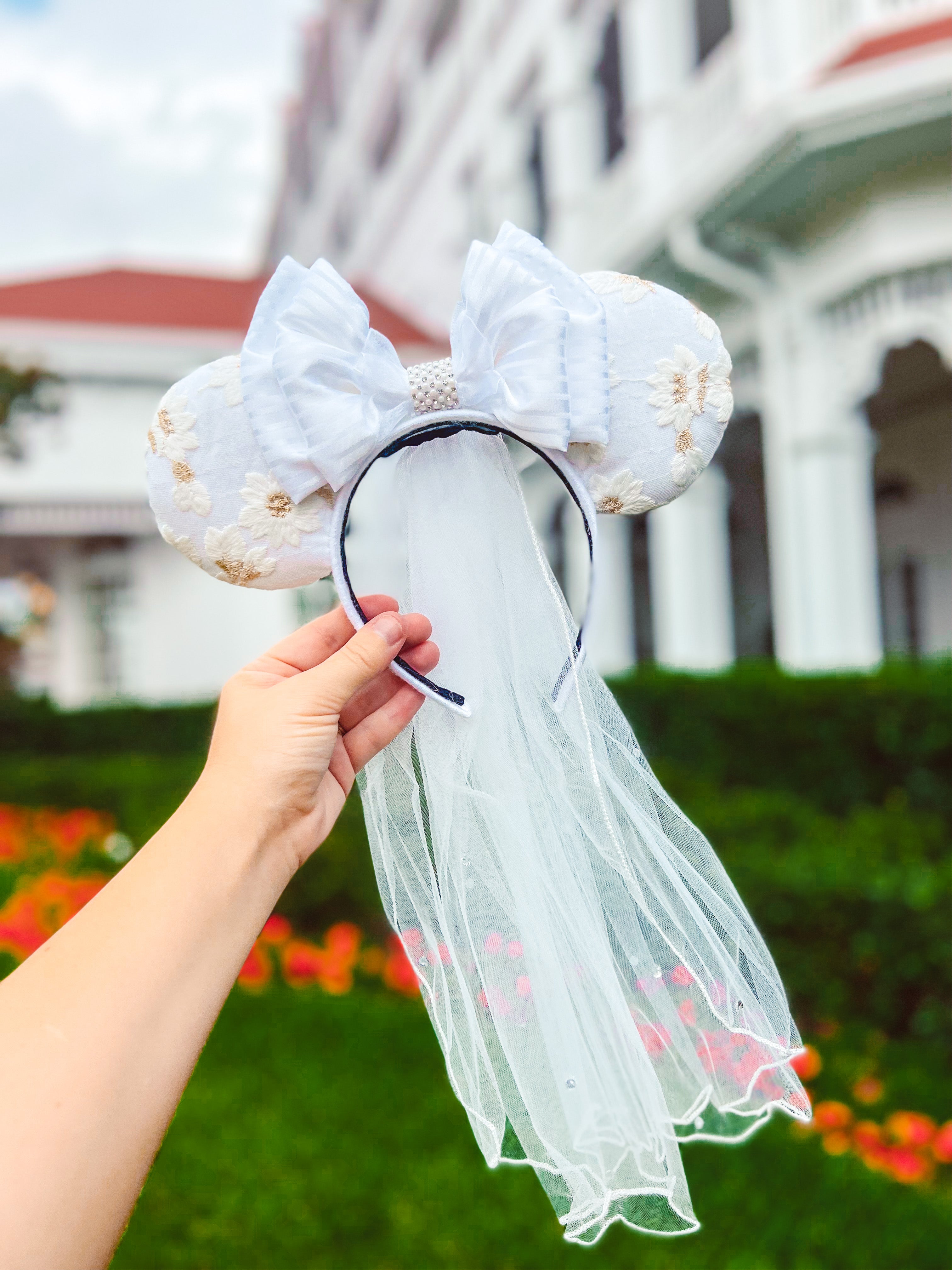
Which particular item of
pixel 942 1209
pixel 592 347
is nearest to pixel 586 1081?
pixel 592 347

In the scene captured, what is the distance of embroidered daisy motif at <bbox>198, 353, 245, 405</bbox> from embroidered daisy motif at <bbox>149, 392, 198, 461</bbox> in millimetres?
27

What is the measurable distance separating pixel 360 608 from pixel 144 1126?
1.69 feet

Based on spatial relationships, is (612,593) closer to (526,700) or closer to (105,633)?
(105,633)

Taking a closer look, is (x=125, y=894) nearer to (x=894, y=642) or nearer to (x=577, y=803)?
(x=577, y=803)

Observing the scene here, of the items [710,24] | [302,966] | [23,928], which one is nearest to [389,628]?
[302,966]

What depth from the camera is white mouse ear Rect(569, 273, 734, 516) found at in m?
1.00

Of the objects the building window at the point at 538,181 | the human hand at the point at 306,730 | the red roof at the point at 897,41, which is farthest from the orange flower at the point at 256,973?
the building window at the point at 538,181

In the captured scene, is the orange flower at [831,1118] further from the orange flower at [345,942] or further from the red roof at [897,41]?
the red roof at [897,41]

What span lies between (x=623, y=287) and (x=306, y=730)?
532 mm

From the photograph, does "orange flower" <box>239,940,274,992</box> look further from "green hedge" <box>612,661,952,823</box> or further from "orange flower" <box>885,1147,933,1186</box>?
"green hedge" <box>612,661,952,823</box>

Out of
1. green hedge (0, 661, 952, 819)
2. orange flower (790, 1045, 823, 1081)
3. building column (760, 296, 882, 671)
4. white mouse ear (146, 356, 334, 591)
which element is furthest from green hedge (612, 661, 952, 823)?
white mouse ear (146, 356, 334, 591)

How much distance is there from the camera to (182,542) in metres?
1.03

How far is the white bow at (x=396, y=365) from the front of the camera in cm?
95

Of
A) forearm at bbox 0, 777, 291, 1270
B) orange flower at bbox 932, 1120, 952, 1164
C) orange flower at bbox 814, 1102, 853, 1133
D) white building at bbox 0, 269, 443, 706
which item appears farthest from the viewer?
white building at bbox 0, 269, 443, 706
